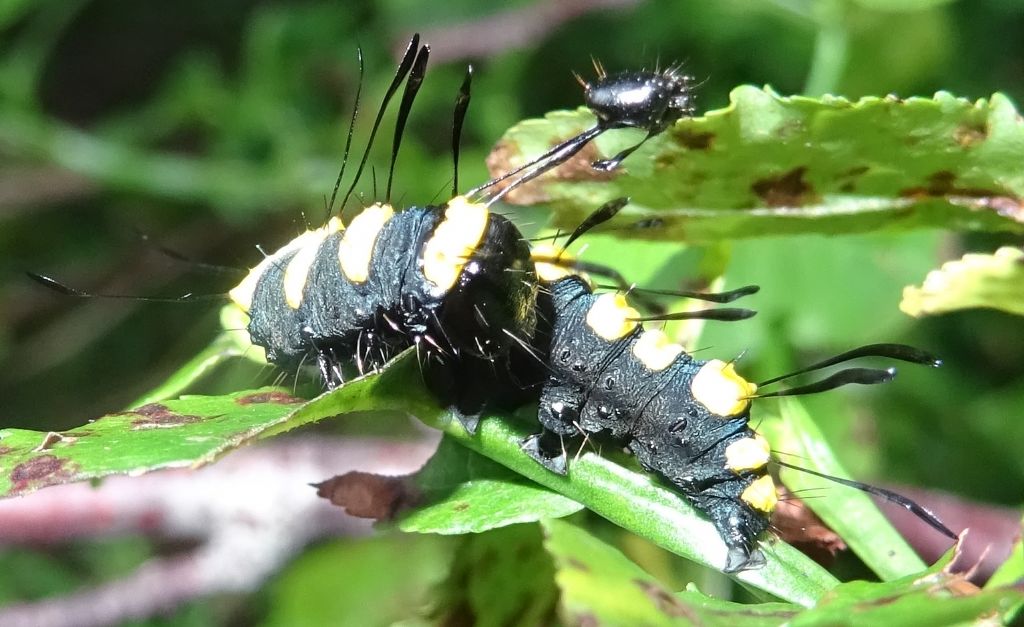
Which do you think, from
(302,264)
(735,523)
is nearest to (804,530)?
(735,523)

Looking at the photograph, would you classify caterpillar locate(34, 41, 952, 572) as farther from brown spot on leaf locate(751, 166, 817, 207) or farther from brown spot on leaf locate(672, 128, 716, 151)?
brown spot on leaf locate(751, 166, 817, 207)

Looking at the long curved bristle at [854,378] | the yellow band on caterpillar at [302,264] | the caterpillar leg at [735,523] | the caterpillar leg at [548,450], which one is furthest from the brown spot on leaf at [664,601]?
the yellow band on caterpillar at [302,264]

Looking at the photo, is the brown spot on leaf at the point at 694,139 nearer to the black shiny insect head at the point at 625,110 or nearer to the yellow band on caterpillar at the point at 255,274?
the black shiny insect head at the point at 625,110

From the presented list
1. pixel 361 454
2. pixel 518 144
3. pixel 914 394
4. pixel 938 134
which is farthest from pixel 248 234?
pixel 938 134

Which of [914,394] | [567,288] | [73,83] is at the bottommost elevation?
[914,394]

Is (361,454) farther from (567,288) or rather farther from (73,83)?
(73,83)

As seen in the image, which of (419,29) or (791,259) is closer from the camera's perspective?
(791,259)
